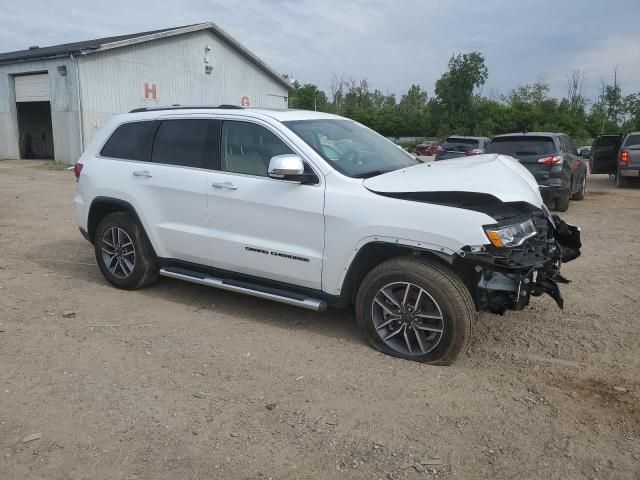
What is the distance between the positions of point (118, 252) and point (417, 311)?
3296 millimetres

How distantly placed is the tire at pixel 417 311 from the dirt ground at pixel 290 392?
0.51 ft

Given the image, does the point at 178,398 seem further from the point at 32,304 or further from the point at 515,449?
the point at 32,304

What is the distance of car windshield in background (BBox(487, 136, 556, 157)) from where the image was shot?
10836 mm

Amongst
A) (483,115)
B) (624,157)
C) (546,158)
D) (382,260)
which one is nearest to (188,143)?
(382,260)

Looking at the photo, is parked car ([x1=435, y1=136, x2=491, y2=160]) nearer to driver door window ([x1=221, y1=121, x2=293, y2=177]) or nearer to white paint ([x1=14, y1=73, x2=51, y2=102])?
driver door window ([x1=221, y1=121, x2=293, y2=177])

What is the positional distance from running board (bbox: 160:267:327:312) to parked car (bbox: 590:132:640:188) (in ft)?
47.2

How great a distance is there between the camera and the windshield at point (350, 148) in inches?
178

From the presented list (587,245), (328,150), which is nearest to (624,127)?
(587,245)

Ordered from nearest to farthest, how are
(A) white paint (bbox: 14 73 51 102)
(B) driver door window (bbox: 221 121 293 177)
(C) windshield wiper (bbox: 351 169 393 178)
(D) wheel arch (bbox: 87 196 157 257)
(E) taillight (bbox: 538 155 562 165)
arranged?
(C) windshield wiper (bbox: 351 169 393 178), (B) driver door window (bbox: 221 121 293 177), (D) wheel arch (bbox: 87 196 157 257), (E) taillight (bbox: 538 155 562 165), (A) white paint (bbox: 14 73 51 102)

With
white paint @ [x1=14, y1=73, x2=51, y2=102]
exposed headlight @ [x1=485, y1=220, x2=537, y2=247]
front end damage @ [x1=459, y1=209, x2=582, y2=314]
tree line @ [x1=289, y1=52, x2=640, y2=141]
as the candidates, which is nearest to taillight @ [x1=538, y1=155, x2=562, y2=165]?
front end damage @ [x1=459, y1=209, x2=582, y2=314]

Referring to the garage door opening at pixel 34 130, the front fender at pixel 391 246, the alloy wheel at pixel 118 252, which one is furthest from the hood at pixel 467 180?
the garage door opening at pixel 34 130

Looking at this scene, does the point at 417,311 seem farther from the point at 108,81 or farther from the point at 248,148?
the point at 108,81

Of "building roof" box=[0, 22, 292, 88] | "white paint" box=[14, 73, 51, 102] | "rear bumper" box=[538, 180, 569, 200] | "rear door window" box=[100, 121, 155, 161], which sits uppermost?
"building roof" box=[0, 22, 292, 88]

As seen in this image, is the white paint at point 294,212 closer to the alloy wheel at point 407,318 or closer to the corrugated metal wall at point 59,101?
the alloy wheel at point 407,318
